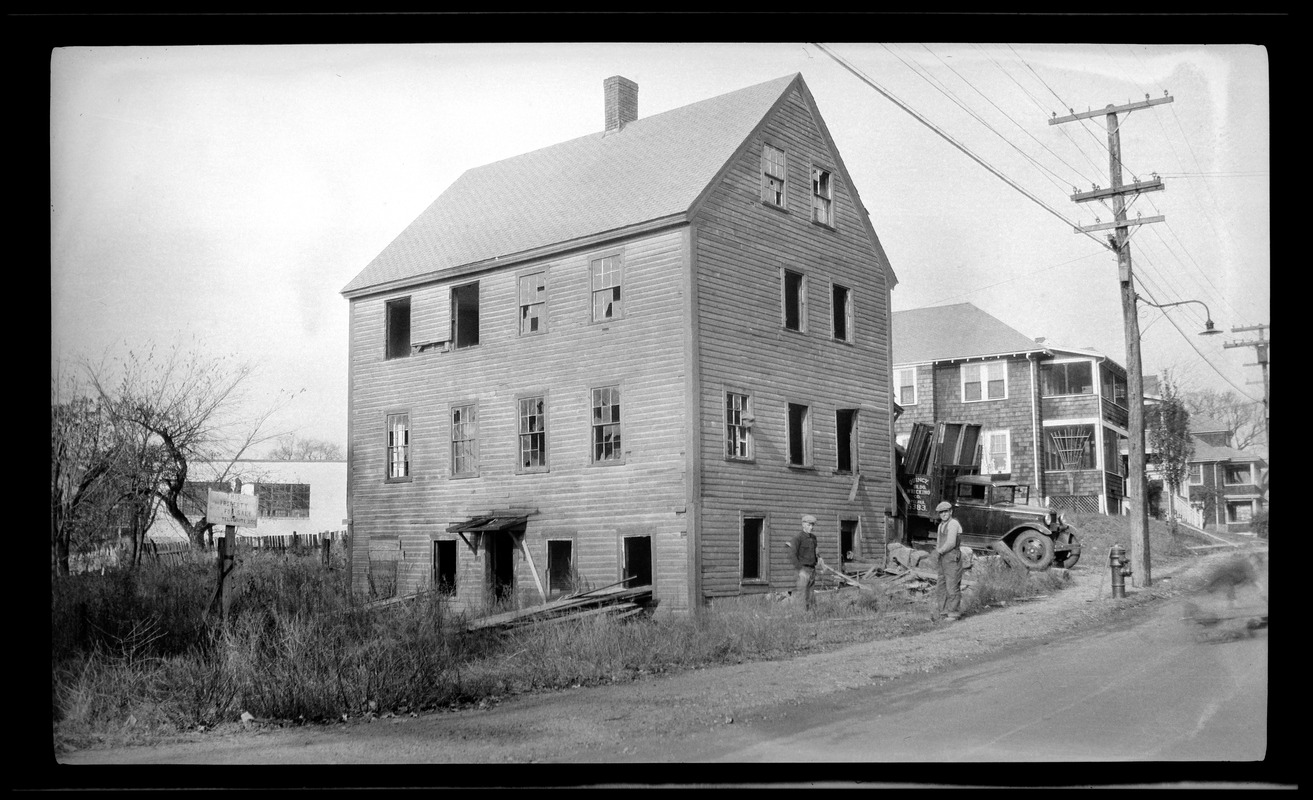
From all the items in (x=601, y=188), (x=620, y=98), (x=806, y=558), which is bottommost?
(x=806, y=558)

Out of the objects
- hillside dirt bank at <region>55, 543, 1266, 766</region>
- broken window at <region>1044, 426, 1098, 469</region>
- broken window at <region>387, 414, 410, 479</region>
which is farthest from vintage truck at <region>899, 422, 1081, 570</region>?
broken window at <region>387, 414, 410, 479</region>

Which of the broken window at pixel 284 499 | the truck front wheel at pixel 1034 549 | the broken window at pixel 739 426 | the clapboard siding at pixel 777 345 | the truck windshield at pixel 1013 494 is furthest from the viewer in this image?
the truck windshield at pixel 1013 494

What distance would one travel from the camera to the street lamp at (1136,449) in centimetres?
1406

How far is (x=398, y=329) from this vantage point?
1741 cm

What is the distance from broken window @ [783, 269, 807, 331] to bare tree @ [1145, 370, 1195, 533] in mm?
5382

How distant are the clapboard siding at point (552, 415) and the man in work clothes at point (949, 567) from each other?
3.86 metres

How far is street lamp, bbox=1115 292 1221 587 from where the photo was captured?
1406cm

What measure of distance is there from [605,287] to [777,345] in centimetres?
294

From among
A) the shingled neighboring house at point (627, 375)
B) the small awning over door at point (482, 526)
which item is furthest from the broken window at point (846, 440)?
the small awning over door at point (482, 526)

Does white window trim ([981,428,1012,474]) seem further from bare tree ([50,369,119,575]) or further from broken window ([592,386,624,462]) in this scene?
bare tree ([50,369,119,575])

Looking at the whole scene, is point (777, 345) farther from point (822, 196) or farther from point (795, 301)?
point (822, 196)

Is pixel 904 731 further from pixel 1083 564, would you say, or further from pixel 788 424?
pixel 1083 564

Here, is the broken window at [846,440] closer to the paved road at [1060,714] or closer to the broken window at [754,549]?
the broken window at [754,549]

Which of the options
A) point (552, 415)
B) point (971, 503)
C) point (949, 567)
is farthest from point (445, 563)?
point (971, 503)
